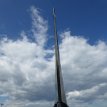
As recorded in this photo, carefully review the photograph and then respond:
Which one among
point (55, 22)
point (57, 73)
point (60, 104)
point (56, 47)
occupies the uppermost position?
point (55, 22)

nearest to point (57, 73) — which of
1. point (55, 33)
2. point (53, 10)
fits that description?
point (55, 33)

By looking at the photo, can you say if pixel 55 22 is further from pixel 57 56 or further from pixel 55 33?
pixel 57 56

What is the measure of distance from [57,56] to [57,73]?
193 inches

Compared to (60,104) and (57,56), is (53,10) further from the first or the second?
(60,104)

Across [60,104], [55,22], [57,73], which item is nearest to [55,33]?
[55,22]

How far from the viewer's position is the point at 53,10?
117m

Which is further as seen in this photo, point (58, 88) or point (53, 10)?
point (53, 10)

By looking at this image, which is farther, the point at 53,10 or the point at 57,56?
the point at 53,10

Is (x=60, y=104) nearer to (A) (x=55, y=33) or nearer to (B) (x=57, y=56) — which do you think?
(B) (x=57, y=56)

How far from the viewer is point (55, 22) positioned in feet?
370

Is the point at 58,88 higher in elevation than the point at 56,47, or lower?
lower

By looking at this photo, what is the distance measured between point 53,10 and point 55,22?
231 inches

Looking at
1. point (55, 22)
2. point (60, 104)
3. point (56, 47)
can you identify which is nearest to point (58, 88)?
point (60, 104)

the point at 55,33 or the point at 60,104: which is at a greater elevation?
the point at 55,33
